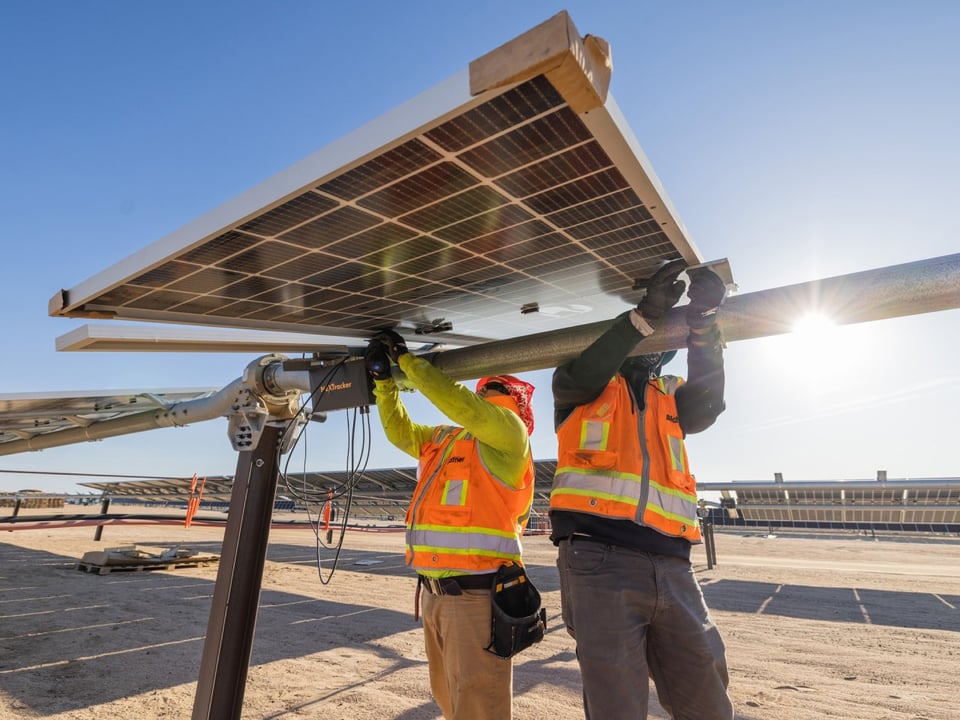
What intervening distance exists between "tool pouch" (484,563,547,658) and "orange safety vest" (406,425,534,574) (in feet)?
0.43

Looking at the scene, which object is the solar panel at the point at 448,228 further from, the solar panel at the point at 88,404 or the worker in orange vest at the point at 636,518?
the solar panel at the point at 88,404

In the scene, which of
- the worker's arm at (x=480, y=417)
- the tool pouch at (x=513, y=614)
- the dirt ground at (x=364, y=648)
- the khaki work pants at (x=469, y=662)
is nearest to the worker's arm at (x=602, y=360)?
the worker's arm at (x=480, y=417)

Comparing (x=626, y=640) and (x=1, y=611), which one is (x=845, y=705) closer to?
(x=626, y=640)

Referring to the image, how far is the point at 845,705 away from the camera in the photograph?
580 centimetres

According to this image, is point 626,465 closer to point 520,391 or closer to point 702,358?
point 702,358

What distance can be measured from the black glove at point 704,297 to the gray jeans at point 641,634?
1239 mm

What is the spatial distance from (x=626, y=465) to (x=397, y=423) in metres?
2.02

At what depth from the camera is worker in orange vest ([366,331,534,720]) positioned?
3.18m

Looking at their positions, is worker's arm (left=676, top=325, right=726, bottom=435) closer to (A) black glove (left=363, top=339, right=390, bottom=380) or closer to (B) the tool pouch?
(B) the tool pouch

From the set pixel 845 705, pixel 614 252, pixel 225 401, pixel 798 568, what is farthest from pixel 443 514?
pixel 798 568

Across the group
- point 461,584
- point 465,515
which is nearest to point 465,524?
point 465,515

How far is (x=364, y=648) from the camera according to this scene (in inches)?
309

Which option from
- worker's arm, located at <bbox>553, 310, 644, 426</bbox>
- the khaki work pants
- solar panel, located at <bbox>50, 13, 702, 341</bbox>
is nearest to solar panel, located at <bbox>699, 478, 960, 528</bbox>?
the khaki work pants

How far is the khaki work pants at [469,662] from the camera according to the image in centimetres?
308
